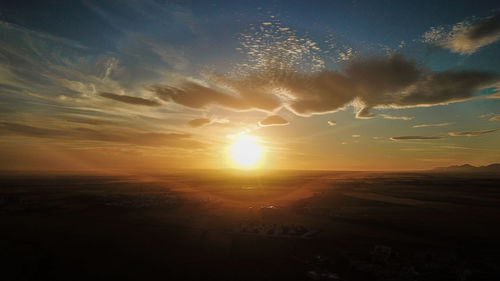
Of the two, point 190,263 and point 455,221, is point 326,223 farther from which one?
point 190,263

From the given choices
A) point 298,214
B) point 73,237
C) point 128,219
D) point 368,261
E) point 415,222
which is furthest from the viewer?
point 298,214

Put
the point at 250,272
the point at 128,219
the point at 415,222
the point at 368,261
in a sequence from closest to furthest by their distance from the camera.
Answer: the point at 250,272
the point at 368,261
the point at 415,222
the point at 128,219

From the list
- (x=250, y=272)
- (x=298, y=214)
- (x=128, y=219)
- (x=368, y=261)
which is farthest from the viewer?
(x=298, y=214)

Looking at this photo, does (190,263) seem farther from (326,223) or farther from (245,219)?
(326,223)

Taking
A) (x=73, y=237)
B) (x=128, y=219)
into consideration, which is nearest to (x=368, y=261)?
(x=73, y=237)

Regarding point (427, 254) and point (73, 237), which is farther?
point (73, 237)

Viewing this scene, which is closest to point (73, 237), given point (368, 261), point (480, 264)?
point (368, 261)

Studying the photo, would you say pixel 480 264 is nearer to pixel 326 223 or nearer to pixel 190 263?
pixel 326 223

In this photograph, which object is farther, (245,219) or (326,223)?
(245,219)

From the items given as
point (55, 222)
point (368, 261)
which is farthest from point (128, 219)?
point (368, 261)

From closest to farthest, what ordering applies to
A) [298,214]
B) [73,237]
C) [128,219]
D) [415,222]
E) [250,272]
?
[250,272], [73,237], [415,222], [128,219], [298,214]
